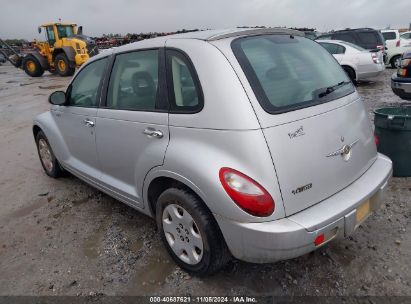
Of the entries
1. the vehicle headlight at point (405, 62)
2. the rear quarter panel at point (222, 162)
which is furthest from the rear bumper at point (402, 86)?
the rear quarter panel at point (222, 162)

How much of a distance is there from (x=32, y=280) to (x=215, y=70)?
7.19ft

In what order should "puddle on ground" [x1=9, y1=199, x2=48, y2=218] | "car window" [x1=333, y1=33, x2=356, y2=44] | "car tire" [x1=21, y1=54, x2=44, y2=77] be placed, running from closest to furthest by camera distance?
"puddle on ground" [x1=9, y1=199, x2=48, y2=218]
"car window" [x1=333, y1=33, x2=356, y2=44]
"car tire" [x1=21, y1=54, x2=44, y2=77]

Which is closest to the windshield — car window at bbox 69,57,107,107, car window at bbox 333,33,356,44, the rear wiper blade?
car window at bbox 333,33,356,44

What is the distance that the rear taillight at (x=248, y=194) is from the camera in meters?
2.03

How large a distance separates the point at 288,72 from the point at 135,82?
1276 millimetres

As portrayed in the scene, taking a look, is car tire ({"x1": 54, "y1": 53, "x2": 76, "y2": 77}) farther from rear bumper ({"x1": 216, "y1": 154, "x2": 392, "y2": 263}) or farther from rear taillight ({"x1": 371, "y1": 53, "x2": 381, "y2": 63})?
rear bumper ({"x1": 216, "y1": 154, "x2": 392, "y2": 263})

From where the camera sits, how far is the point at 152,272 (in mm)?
2748

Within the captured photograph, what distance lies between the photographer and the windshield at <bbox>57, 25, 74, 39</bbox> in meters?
18.3

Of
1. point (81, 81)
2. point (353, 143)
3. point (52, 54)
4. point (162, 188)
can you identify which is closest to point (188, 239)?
point (162, 188)

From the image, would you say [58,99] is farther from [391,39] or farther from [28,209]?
[391,39]

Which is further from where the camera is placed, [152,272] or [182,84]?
[152,272]

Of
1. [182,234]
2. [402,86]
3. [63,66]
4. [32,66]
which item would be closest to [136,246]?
[182,234]

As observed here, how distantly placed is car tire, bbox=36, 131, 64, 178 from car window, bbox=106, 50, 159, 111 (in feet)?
5.95

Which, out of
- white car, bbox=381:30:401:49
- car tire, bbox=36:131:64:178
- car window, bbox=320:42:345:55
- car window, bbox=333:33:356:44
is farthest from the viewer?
white car, bbox=381:30:401:49
